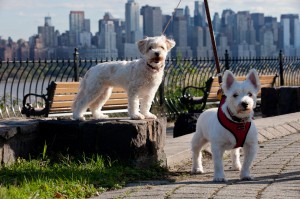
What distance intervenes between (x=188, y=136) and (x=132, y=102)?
7.41 feet

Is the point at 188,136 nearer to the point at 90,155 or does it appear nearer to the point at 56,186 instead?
the point at 90,155

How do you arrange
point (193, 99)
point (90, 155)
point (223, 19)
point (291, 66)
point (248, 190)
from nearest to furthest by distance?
point (248, 190)
point (90, 155)
point (193, 99)
point (291, 66)
point (223, 19)

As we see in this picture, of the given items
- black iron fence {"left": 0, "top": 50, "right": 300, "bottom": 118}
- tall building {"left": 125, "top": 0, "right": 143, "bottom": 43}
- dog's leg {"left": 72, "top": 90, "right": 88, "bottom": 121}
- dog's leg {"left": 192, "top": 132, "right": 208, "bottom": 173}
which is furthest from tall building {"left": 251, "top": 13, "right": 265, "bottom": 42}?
dog's leg {"left": 192, "top": 132, "right": 208, "bottom": 173}

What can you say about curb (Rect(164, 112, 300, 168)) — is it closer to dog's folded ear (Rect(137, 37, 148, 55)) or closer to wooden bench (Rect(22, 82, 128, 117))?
dog's folded ear (Rect(137, 37, 148, 55))

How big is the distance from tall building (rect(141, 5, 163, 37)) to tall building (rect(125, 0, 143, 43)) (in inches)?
68.5

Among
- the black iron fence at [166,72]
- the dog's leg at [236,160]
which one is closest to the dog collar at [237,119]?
the dog's leg at [236,160]

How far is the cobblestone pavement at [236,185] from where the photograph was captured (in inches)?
261

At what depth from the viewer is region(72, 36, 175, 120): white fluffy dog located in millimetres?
8969

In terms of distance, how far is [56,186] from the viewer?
689 centimetres

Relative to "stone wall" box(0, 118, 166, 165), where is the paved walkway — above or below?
below

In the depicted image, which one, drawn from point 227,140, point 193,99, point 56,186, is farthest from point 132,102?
point 193,99

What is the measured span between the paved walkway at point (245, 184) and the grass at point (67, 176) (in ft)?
0.84

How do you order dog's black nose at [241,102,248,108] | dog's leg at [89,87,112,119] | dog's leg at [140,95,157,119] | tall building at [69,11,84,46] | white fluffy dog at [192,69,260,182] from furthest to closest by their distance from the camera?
tall building at [69,11,84,46], dog's leg at [89,87,112,119], dog's leg at [140,95,157,119], white fluffy dog at [192,69,260,182], dog's black nose at [241,102,248,108]

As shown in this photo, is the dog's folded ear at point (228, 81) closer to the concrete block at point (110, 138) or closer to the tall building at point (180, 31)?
the concrete block at point (110, 138)
